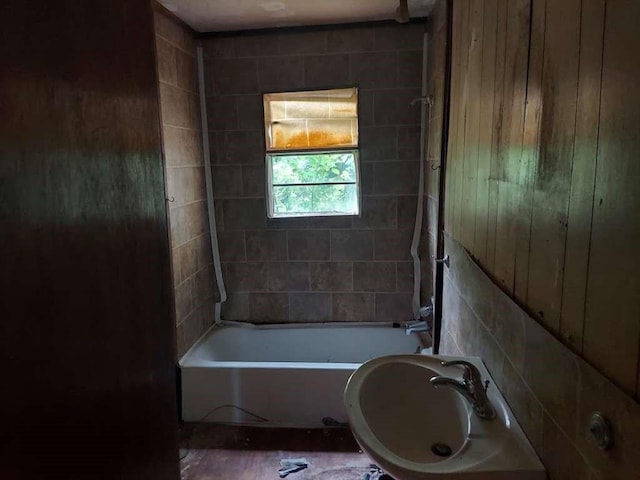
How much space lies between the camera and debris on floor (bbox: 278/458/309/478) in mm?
2475

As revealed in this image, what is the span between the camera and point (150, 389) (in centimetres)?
118

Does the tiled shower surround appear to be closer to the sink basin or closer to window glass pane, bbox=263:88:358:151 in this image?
window glass pane, bbox=263:88:358:151

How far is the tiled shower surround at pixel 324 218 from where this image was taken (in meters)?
3.34

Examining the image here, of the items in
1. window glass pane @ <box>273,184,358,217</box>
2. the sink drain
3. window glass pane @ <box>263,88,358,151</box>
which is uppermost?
window glass pane @ <box>263,88,358,151</box>

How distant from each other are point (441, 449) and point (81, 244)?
1131 millimetres

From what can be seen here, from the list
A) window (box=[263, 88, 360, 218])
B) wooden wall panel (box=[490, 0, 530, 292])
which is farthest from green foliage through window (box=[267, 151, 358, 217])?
wooden wall panel (box=[490, 0, 530, 292])

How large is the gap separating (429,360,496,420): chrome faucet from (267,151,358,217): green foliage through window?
226cm

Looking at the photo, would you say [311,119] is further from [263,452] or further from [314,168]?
[263,452]

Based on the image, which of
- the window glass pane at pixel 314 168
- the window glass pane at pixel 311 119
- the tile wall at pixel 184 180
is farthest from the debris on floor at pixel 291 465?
the window glass pane at pixel 311 119

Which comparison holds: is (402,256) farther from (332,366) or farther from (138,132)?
(138,132)

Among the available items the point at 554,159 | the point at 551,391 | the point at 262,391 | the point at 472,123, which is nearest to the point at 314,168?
the point at 262,391

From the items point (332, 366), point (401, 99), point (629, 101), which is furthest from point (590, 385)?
point (401, 99)

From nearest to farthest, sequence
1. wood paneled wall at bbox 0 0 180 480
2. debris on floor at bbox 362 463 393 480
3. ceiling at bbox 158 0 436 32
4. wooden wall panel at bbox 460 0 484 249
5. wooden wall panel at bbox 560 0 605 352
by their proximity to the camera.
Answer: wood paneled wall at bbox 0 0 180 480 → wooden wall panel at bbox 560 0 605 352 → wooden wall panel at bbox 460 0 484 249 → debris on floor at bbox 362 463 393 480 → ceiling at bbox 158 0 436 32

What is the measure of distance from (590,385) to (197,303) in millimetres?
2827
